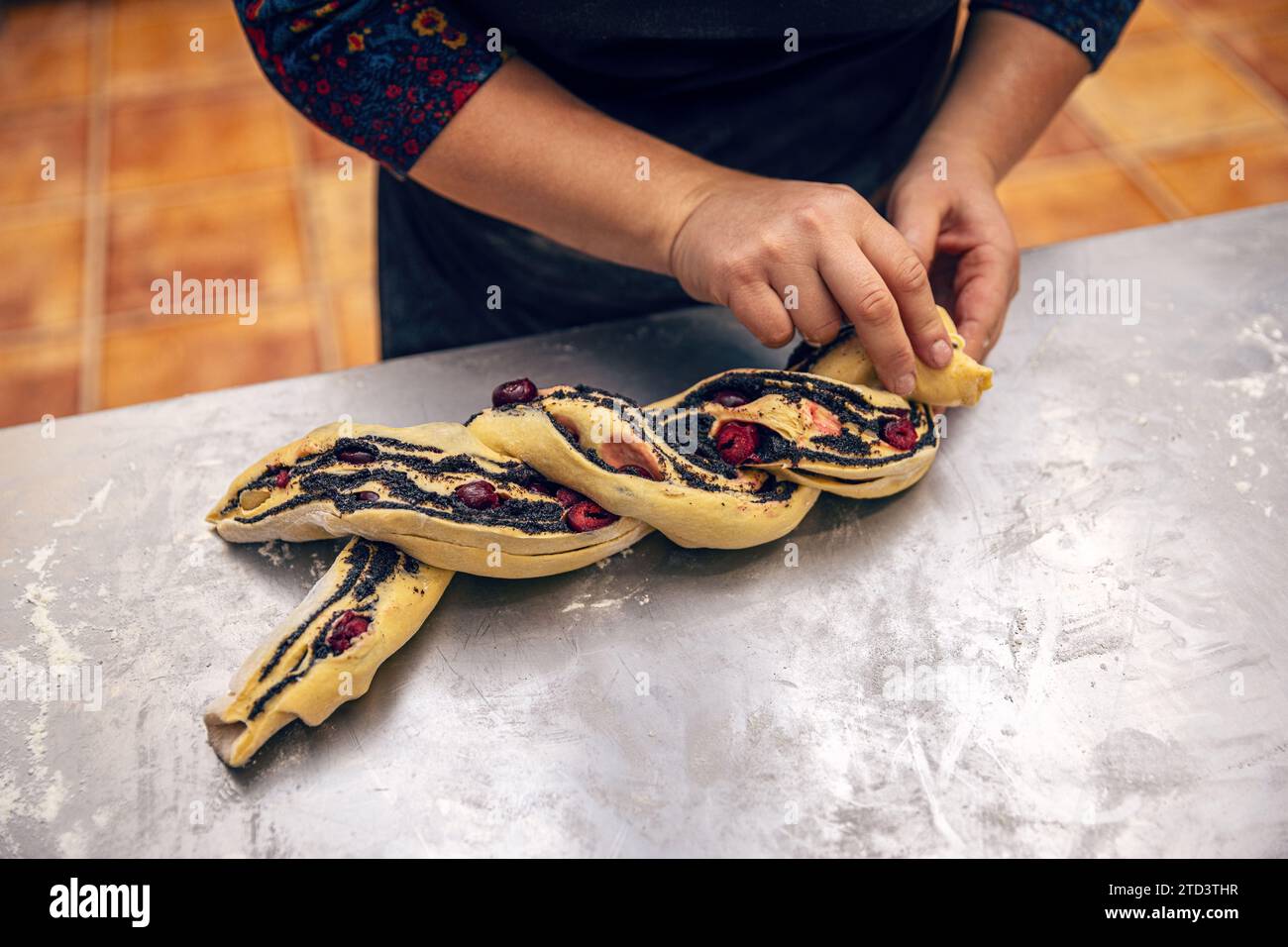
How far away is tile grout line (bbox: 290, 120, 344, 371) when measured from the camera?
2.47 metres

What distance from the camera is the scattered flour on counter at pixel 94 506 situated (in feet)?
3.59

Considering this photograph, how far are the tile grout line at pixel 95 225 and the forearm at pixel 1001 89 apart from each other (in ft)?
6.25

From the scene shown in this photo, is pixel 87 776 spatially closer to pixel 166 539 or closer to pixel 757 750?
pixel 166 539

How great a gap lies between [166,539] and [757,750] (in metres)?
0.63

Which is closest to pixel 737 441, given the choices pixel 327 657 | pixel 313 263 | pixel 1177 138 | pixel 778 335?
pixel 778 335

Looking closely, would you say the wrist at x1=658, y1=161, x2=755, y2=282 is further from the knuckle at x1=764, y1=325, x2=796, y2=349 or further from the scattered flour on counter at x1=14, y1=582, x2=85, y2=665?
the scattered flour on counter at x1=14, y1=582, x2=85, y2=665

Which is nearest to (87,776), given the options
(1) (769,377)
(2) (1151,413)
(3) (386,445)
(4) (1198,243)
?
(3) (386,445)

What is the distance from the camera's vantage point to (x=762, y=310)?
1.05 m

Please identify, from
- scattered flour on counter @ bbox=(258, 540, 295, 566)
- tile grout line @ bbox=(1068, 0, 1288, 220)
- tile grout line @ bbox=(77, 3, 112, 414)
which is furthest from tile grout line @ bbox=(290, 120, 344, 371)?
tile grout line @ bbox=(1068, 0, 1288, 220)

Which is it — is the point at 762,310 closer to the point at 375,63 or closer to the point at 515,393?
the point at 515,393

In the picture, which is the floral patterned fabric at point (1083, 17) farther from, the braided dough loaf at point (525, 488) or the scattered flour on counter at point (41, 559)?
the scattered flour on counter at point (41, 559)

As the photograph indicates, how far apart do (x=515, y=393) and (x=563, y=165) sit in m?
0.24

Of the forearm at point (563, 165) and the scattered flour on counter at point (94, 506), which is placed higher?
the forearm at point (563, 165)

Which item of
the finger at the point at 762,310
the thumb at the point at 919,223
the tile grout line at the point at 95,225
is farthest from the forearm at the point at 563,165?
the tile grout line at the point at 95,225
